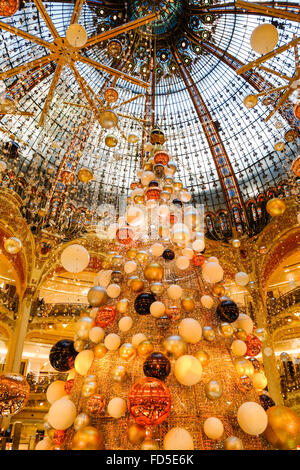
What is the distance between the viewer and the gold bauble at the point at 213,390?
2664 millimetres

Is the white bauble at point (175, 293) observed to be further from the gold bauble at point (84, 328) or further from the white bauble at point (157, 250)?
the gold bauble at point (84, 328)

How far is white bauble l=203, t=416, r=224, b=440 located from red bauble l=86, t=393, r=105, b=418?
0.97 meters

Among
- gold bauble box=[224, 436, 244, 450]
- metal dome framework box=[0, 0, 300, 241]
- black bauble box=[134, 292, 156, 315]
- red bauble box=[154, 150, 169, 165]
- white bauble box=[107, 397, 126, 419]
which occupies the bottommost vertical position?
gold bauble box=[224, 436, 244, 450]

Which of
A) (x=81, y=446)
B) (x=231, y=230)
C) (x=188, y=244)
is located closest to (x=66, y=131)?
(x=231, y=230)

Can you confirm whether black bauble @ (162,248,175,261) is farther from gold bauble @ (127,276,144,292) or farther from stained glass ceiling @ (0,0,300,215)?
stained glass ceiling @ (0,0,300,215)

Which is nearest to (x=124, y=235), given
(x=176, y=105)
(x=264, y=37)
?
(x=264, y=37)

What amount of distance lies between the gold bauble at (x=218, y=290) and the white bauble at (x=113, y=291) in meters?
1.19

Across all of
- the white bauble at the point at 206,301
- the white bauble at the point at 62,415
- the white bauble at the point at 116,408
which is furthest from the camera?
the white bauble at the point at 206,301

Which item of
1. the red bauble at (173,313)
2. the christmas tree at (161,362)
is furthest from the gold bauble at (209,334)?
the red bauble at (173,313)

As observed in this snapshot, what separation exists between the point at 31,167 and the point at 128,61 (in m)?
5.69

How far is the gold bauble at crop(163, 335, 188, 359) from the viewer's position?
276 cm

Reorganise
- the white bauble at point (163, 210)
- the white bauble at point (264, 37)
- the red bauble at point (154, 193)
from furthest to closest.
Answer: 1. the red bauble at point (154, 193)
2. the white bauble at point (163, 210)
3. the white bauble at point (264, 37)

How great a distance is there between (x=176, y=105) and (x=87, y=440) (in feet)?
43.4

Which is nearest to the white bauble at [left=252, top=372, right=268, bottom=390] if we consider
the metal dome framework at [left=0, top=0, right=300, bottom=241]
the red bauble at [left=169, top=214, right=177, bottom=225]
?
the red bauble at [left=169, top=214, right=177, bottom=225]
